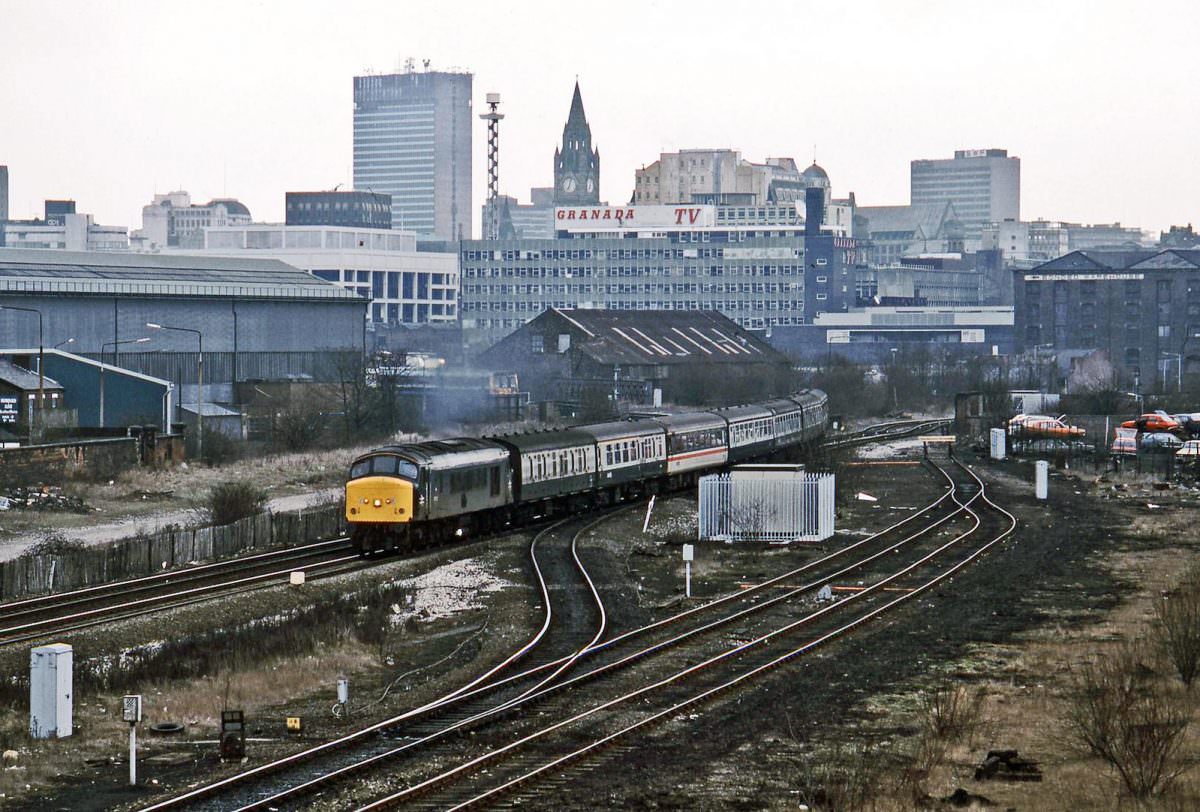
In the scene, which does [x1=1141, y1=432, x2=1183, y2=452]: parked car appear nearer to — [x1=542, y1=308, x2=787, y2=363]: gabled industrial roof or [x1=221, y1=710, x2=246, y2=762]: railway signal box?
[x1=542, y1=308, x2=787, y2=363]: gabled industrial roof

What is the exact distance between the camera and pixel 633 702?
2414 centimetres

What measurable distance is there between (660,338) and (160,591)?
92660mm

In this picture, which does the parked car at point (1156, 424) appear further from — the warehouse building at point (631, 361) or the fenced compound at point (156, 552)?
the fenced compound at point (156, 552)

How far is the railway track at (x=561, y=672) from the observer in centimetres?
1978

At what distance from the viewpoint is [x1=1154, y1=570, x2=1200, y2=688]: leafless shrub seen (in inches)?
1003

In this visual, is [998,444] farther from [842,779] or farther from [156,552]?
[842,779]

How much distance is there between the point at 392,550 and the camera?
4269 centimetres

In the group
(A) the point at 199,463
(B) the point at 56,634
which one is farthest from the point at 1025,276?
(B) the point at 56,634

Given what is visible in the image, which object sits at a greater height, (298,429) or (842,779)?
(298,429)

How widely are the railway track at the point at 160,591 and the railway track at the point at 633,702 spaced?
38.2 feet

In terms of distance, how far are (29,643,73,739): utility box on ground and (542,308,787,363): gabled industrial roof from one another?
94.3m

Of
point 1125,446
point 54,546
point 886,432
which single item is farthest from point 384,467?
point 886,432

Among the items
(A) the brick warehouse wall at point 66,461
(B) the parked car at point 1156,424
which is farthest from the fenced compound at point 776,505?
(B) the parked car at point 1156,424

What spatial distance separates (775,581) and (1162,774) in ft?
58.0
